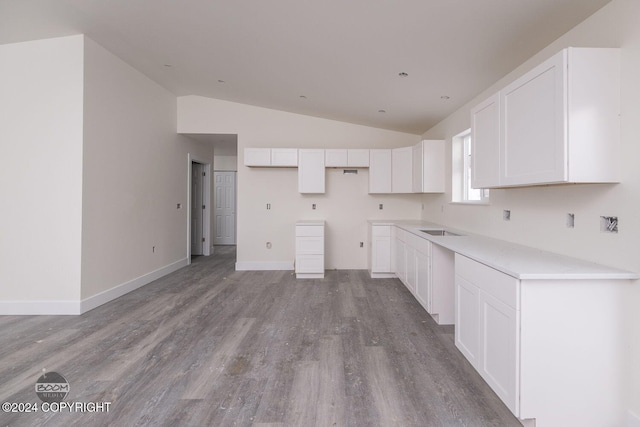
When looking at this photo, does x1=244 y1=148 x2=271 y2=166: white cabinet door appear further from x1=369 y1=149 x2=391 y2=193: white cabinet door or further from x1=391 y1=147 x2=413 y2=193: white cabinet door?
x1=391 y1=147 x2=413 y2=193: white cabinet door

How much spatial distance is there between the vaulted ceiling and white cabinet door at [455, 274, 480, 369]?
1791 mm

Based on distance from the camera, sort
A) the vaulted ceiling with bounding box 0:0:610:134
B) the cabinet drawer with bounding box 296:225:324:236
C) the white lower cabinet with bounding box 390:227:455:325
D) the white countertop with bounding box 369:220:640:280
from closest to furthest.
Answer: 1. the white countertop with bounding box 369:220:640:280
2. the vaulted ceiling with bounding box 0:0:610:134
3. the white lower cabinet with bounding box 390:227:455:325
4. the cabinet drawer with bounding box 296:225:324:236

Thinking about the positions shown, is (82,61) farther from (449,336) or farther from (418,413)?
(449,336)

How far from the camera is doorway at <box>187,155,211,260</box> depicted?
20.2ft

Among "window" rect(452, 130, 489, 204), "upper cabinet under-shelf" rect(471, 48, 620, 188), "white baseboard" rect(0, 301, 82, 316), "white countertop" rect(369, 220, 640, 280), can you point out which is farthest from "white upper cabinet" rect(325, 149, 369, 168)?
"white baseboard" rect(0, 301, 82, 316)

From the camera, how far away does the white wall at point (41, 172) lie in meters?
2.93

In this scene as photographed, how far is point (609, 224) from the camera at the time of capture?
1.56 m

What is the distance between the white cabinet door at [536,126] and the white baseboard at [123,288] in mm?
4204

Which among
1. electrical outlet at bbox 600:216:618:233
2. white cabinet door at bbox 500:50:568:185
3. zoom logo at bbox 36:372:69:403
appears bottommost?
zoom logo at bbox 36:372:69:403

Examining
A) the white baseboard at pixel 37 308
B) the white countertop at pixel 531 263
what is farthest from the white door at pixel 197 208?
the white countertop at pixel 531 263

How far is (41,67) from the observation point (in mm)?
2934

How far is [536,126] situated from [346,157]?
3.17 meters

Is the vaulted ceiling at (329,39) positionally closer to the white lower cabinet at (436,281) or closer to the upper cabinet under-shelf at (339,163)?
the upper cabinet under-shelf at (339,163)

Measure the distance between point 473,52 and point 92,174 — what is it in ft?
13.1
